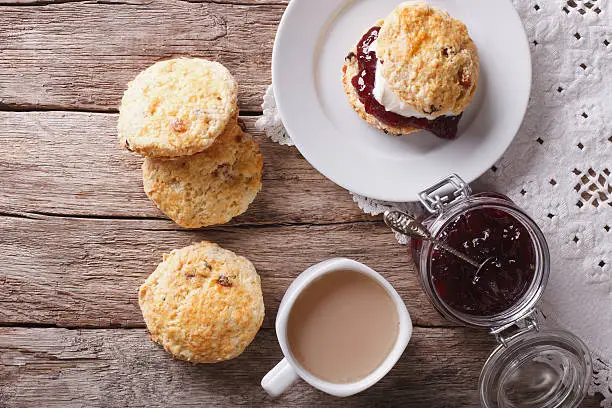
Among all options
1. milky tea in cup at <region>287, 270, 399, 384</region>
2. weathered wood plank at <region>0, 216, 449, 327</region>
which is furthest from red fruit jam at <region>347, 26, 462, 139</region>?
milky tea in cup at <region>287, 270, 399, 384</region>

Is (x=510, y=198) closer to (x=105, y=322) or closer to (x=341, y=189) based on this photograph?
(x=341, y=189)

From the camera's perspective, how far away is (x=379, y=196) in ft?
7.20

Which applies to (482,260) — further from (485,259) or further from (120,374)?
(120,374)

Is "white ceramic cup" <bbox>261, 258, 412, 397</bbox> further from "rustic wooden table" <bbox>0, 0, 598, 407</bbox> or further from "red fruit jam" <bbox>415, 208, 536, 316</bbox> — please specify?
"rustic wooden table" <bbox>0, 0, 598, 407</bbox>

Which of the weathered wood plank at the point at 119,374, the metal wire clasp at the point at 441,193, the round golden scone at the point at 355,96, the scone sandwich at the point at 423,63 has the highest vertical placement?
the scone sandwich at the point at 423,63

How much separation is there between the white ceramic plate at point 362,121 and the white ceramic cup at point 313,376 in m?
0.30

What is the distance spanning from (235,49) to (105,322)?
1.05 m

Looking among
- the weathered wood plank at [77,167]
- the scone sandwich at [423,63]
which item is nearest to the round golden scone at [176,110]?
the weathered wood plank at [77,167]

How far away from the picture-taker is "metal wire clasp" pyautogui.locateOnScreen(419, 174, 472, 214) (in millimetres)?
2096

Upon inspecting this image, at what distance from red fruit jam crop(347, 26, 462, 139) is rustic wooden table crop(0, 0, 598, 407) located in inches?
13.1

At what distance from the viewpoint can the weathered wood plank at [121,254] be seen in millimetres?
2326

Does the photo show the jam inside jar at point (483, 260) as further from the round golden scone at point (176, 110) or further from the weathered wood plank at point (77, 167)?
the round golden scone at point (176, 110)

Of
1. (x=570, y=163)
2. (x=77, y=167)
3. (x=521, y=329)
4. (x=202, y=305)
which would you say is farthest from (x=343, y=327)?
(x=77, y=167)

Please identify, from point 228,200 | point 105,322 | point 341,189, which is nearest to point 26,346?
point 105,322
